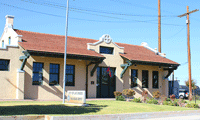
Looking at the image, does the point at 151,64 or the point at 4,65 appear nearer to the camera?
the point at 4,65

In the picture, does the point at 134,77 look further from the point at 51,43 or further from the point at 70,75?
the point at 51,43

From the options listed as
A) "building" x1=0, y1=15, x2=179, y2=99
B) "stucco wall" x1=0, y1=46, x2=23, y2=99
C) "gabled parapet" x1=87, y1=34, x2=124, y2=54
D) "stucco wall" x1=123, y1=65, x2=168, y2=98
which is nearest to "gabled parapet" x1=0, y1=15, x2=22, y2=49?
"building" x1=0, y1=15, x2=179, y2=99

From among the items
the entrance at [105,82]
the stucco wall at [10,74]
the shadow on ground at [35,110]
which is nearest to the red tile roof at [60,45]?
the stucco wall at [10,74]

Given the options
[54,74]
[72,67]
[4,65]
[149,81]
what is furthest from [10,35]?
[149,81]

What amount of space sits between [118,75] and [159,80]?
5550mm

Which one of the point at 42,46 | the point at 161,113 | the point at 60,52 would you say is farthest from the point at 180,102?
the point at 42,46

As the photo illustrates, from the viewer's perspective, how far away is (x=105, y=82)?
25016 millimetres

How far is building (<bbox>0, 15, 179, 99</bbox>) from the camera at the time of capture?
20.4 metres

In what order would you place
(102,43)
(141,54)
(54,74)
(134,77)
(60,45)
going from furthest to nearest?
(141,54) < (134,77) < (102,43) < (60,45) < (54,74)

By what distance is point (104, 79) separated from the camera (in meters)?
25.0

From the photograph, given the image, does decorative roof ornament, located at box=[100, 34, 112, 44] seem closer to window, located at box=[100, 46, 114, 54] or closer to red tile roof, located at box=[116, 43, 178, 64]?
window, located at box=[100, 46, 114, 54]

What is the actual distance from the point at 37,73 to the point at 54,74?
1.47 m

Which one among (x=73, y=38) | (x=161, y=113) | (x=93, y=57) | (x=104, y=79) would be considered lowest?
(x=161, y=113)

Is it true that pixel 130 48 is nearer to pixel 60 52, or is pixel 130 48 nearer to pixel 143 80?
pixel 143 80
